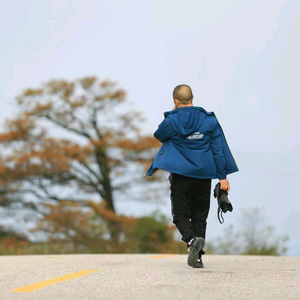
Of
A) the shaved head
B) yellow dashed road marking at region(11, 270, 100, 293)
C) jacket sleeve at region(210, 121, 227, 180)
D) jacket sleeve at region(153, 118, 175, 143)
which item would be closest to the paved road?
yellow dashed road marking at region(11, 270, 100, 293)

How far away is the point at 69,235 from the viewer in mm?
22766

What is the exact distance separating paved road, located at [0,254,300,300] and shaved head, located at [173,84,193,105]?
62.2 inches

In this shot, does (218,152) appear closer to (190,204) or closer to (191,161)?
(191,161)

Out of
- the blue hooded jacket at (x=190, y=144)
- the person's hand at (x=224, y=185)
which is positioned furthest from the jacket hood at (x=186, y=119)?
the person's hand at (x=224, y=185)

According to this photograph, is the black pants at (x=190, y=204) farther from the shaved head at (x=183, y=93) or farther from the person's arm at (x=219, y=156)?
the shaved head at (x=183, y=93)

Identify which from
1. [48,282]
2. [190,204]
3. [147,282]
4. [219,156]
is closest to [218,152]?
[219,156]

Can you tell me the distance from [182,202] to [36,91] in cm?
2023

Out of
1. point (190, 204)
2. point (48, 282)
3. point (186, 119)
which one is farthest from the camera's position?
point (190, 204)

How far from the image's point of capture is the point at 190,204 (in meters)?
6.08

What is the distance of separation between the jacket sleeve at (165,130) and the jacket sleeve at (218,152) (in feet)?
1.38

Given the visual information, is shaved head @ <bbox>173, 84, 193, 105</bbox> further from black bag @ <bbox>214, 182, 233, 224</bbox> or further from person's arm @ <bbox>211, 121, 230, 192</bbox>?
black bag @ <bbox>214, 182, 233, 224</bbox>

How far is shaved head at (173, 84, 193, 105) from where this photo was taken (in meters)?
5.94

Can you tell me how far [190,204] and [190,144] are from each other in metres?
0.62

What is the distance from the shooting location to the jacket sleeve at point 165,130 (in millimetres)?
5820
